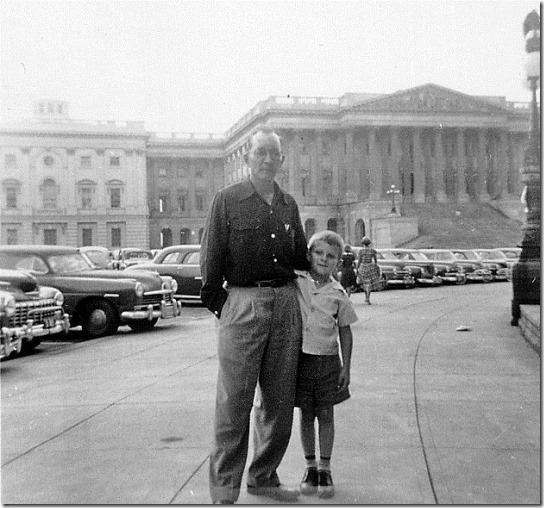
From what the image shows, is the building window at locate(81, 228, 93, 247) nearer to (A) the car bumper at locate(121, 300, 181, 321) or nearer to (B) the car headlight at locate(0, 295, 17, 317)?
(A) the car bumper at locate(121, 300, 181, 321)

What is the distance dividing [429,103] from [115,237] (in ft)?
116

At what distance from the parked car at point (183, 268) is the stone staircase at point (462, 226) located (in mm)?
33101

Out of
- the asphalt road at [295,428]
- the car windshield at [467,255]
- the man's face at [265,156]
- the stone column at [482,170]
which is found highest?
the stone column at [482,170]

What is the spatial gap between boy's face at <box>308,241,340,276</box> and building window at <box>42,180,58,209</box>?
65.8 meters

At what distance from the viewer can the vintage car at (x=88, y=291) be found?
12.6m

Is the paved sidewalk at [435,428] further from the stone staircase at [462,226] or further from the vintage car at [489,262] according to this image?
the stone staircase at [462,226]

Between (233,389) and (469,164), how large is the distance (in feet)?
236

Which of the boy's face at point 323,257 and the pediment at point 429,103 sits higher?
the pediment at point 429,103

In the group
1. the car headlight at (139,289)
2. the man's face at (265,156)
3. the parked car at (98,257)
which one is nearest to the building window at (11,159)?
the parked car at (98,257)

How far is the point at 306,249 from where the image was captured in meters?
4.24

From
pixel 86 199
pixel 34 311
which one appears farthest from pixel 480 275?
pixel 86 199

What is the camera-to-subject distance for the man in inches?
155

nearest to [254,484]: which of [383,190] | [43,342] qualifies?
[43,342]

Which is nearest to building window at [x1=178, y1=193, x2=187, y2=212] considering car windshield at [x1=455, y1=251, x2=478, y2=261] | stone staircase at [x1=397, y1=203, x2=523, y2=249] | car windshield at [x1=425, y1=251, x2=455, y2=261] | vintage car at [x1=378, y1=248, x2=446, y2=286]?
stone staircase at [x1=397, y1=203, x2=523, y2=249]
